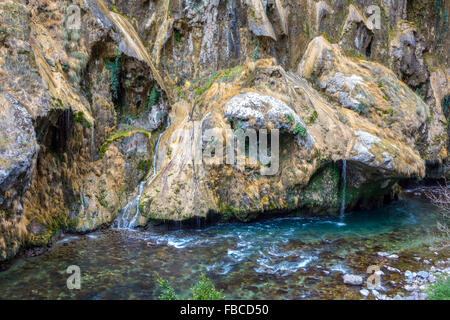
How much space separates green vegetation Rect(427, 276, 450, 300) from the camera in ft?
24.6

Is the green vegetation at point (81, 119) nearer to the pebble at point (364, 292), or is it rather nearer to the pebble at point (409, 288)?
the pebble at point (364, 292)

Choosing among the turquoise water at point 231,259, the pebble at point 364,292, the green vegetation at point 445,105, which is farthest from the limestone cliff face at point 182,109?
the green vegetation at point 445,105

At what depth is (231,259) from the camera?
33.5 feet

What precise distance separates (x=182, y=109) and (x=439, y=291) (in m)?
12.1

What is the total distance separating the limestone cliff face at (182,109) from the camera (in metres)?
10.5

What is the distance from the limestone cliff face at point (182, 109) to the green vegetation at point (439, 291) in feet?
21.4

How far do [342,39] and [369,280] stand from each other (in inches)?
568

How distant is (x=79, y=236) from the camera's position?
1176cm

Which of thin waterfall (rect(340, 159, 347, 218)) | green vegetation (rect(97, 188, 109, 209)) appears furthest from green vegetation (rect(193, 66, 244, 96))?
green vegetation (rect(97, 188, 109, 209))

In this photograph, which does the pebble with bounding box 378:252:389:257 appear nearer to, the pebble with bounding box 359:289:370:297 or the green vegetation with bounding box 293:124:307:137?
the pebble with bounding box 359:289:370:297

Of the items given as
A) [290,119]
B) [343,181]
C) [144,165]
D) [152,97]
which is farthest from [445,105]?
[144,165]

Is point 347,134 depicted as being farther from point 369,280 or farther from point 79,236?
point 79,236

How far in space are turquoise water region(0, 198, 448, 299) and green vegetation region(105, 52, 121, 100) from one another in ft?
19.6
